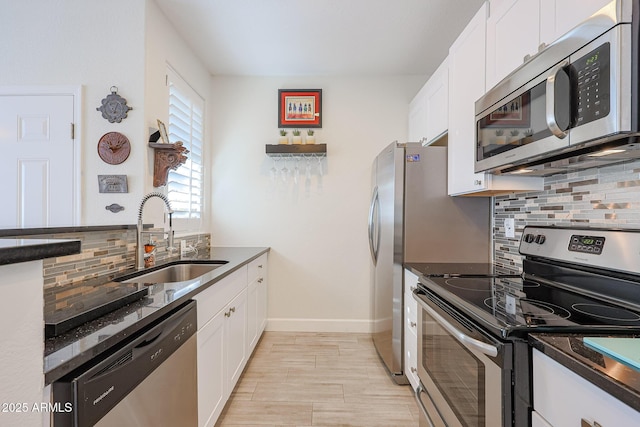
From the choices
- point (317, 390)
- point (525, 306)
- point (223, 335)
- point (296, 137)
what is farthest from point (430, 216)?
point (296, 137)

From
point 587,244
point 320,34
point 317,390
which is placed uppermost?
point 320,34

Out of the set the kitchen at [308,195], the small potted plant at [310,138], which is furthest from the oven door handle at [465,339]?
the small potted plant at [310,138]

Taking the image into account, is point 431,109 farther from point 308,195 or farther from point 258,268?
point 258,268

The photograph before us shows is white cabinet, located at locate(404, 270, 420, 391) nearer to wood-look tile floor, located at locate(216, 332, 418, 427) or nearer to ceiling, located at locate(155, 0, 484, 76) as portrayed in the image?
wood-look tile floor, located at locate(216, 332, 418, 427)

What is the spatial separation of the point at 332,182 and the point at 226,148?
120cm

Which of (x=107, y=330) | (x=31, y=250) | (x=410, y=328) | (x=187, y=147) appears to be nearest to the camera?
(x=31, y=250)

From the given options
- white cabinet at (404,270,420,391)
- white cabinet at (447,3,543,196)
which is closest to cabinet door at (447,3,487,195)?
white cabinet at (447,3,543,196)

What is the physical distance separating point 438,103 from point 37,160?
9.40 ft

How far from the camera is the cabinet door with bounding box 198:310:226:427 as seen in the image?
151 centimetres

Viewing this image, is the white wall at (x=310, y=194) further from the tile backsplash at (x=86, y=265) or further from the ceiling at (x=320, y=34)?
the tile backsplash at (x=86, y=265)

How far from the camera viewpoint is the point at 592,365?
704mm

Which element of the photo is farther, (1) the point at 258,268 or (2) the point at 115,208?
(1) the point at 258,268

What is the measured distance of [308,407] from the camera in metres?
2.02

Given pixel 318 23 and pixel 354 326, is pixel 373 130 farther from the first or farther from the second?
pixel 354 326
